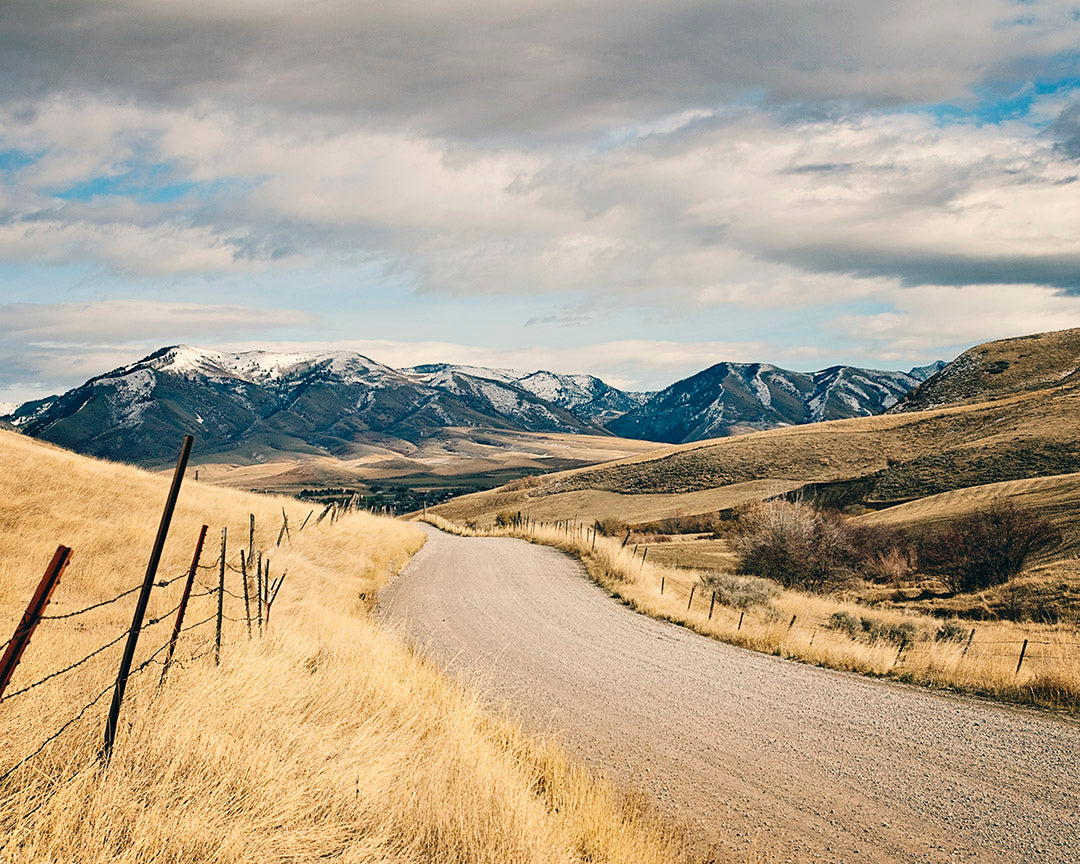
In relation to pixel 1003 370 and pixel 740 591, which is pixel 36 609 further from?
pixel 1003 370

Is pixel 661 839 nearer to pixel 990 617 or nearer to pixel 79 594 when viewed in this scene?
pixel 79 594

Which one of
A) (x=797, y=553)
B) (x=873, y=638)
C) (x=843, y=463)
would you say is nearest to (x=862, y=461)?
(x=843, y=463)

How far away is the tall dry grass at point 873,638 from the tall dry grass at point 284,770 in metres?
8.01

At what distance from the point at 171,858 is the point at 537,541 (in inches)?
1237

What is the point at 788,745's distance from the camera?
855cm

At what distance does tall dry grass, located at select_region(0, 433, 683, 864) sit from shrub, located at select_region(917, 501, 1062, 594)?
118 feet

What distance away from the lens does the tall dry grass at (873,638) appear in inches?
446

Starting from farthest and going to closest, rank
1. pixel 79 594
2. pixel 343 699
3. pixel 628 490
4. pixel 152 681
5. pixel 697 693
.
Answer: pixel 628 490 < pixel 79 594 < pixel 697 693 < pixel 343 699 < pixel 152 681

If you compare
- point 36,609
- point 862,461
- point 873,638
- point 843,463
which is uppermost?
point 36,609

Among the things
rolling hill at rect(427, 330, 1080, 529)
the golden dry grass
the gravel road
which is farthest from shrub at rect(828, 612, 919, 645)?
the golden dry grass

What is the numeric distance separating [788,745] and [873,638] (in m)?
14.1

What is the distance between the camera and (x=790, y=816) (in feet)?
22.3

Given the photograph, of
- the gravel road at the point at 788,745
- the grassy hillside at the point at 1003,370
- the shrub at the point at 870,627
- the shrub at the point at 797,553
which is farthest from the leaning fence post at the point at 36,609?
the grassy hillside at the point at 1003,370

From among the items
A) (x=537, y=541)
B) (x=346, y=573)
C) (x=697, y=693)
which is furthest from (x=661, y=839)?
(x=537, y=541)
